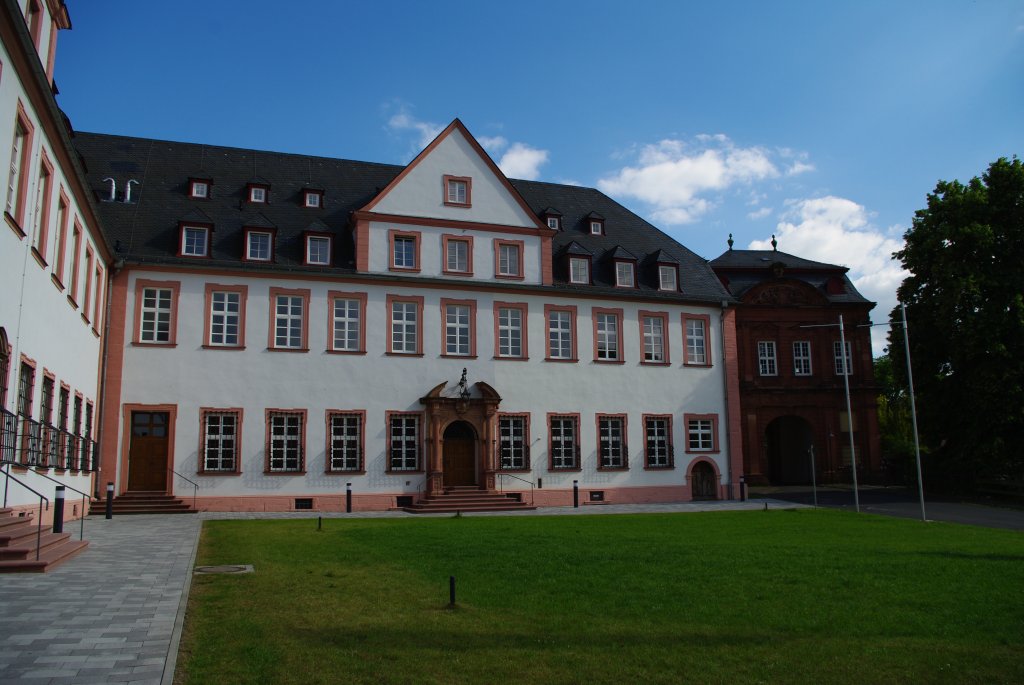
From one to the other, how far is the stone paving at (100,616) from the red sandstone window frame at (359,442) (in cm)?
1304

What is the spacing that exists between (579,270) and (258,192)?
12.7 m

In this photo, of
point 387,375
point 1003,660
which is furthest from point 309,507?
point 1003,660

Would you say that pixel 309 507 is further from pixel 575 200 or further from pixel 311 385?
pixel 575 200

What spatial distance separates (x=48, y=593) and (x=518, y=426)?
2307cm

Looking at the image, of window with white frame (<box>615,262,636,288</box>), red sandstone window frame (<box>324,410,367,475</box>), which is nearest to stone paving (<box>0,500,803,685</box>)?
red sandstone window frame (<box>324,410,367,475</box>)

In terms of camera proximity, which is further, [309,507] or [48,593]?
[309,507]

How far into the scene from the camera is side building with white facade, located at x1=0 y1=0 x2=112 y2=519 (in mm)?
14781

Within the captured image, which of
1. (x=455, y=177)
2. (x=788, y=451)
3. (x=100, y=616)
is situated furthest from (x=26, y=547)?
(x=788, y=451)

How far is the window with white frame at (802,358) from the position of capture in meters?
44.0

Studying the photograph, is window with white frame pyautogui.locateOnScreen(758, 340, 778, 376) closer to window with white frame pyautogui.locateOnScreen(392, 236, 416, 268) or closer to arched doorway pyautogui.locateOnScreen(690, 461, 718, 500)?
arched doorway pyautogui.locateOnScreen(690, 461, 718, 500)

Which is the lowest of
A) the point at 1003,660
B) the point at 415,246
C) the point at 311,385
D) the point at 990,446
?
the point at 1003,660

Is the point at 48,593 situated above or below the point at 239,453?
below

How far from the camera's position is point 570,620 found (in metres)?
9.05

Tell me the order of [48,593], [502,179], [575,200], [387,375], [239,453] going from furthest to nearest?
1. [575,200]
2. [502,179]
3. [387,375]
4. [239,453]
5. [48,593]
